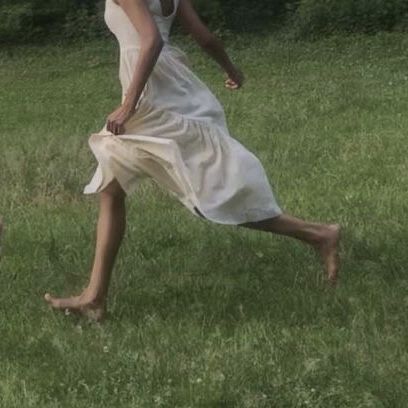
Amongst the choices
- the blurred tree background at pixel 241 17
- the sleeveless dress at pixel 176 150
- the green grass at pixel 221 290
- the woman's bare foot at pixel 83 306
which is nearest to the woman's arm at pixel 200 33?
the sleeveless dress at pixel 176 150

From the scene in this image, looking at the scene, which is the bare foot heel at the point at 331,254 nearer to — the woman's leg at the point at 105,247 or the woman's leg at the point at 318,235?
the woman's leg at the point at 318,235

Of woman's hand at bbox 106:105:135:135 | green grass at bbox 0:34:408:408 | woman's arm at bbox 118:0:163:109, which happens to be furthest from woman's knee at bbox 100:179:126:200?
green grass at bbox 0:34:408:408

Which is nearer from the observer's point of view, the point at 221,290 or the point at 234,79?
the point at 221,290

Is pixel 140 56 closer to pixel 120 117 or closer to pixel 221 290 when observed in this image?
pixel 120 117

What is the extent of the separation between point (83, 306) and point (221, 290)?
2.34 feet

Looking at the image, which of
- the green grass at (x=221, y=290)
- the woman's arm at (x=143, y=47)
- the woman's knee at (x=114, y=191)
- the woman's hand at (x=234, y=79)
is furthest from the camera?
the woman's hand at (x=234, y=79)

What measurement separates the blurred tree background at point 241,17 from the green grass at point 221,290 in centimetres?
1320

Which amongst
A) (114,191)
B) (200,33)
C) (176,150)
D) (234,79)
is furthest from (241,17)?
(176,150)

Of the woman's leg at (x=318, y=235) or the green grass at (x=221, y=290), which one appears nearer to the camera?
the green grass at (x=221, y=290)

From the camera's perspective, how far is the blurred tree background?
24.6 meters

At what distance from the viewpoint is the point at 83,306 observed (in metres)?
5.31

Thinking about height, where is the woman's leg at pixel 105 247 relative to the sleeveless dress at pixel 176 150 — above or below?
below

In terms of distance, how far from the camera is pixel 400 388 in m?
4.20

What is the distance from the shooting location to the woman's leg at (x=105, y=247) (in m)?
5.34
